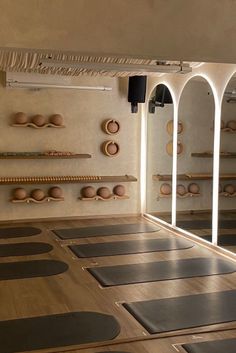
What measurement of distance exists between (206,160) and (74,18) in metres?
2.69

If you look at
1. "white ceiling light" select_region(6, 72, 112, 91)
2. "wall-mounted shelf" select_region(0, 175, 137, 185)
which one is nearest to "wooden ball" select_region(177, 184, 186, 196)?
"wall-mounted shelf" select_region(0, 175, 137, 185)

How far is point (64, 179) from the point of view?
6.21m

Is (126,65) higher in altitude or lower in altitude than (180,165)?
higher

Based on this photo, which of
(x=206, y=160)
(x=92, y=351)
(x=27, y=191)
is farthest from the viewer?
(x=27, y=191)

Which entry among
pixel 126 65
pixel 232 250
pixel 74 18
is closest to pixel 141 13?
pixel 74 18

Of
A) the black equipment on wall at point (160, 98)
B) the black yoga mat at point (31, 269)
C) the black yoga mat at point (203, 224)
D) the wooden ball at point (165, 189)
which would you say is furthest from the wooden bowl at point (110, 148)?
the black yoga mat at point (31, 269)

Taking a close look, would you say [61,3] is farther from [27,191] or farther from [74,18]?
[27,191]

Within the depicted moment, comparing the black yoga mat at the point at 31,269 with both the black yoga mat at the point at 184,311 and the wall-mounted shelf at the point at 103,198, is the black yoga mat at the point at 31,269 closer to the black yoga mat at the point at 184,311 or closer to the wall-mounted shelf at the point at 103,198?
the black yoga mat at the point at 184,311

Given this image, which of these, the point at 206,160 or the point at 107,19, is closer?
the point at 107,19

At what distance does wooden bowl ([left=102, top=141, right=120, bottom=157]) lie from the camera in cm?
644

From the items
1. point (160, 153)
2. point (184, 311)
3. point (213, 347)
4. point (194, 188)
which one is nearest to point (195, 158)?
point (194, 188)

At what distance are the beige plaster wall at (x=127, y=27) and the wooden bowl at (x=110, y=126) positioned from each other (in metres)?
3.17

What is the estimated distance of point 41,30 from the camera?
3010 millimetres

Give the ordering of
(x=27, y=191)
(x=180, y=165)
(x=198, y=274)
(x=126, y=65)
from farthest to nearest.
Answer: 1. (x=27, y=191)
2. (x=180, y=165)
3. (x=126, y=65)
4. (x=198, y=274)
